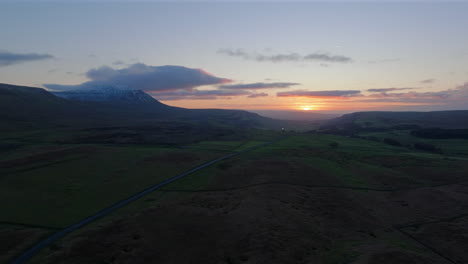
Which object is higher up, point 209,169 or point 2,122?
point 2,122

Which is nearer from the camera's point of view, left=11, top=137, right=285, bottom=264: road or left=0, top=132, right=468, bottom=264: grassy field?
left=11, top=137, right=285, bottom=264: road

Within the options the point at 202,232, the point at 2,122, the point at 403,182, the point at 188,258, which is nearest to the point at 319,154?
the point at 403,182

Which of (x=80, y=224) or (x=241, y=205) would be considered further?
(x=241, y=205)

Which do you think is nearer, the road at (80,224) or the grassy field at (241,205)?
the road at (80,224)

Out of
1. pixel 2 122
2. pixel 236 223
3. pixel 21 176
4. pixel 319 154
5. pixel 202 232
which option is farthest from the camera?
pixel 2 122

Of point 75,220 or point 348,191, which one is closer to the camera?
point 75,220

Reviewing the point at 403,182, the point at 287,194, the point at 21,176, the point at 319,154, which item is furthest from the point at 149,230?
the point at 319,154

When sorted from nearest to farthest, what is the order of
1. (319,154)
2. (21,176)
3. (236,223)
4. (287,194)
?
(236,223) < (287,194) < (21,176) < (319,154)

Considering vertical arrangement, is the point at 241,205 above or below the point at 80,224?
above

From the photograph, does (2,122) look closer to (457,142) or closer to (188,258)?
(188,258)
